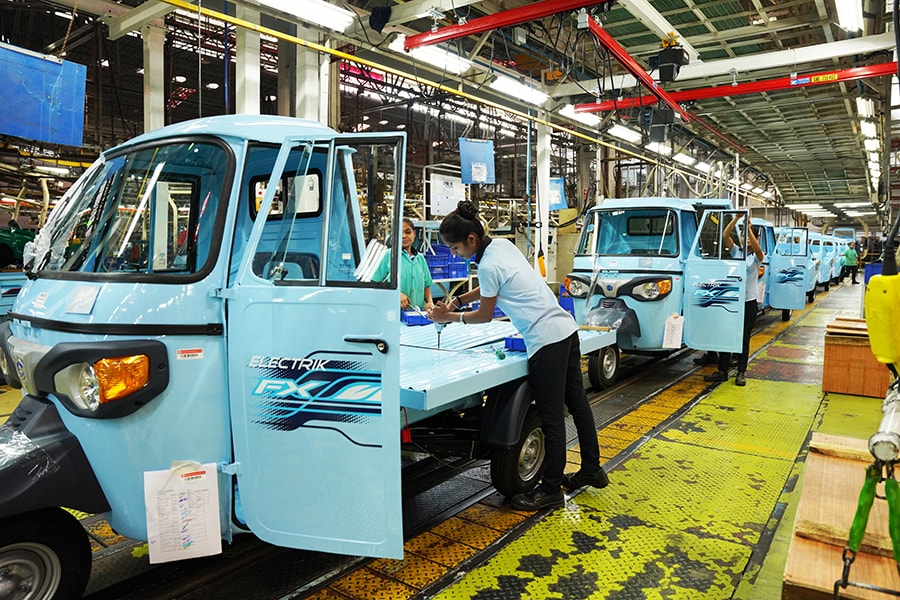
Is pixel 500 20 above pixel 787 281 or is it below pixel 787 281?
above

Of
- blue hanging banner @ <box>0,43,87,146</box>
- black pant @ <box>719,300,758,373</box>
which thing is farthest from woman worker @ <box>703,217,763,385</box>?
blue hanging banner @ <box>0,43,87,146</box>

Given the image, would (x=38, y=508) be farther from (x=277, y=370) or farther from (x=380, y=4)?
(x=380, y=4)

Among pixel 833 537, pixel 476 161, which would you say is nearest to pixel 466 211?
pixel 833 537

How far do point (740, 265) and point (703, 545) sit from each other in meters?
4.09

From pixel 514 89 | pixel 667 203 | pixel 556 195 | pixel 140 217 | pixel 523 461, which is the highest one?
pixel 514 89

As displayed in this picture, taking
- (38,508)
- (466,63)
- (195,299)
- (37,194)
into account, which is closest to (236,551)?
(38,508)

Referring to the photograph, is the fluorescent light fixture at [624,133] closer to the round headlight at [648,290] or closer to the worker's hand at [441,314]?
the round headlight at [648,290]

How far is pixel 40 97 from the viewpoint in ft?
17.3

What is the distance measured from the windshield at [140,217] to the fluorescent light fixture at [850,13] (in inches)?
265

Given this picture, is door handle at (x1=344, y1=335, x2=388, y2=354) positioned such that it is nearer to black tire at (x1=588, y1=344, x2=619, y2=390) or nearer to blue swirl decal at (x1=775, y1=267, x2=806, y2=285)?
black tire at (x1=588, y1=344, x2=619, y2=390)

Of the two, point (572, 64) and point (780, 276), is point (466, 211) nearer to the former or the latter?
point (572, 64)

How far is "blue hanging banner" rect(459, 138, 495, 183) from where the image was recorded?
8812 mm

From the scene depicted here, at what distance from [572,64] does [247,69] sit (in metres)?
3.99

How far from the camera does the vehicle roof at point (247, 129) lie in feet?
8.92
